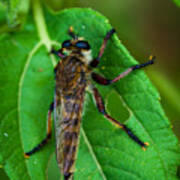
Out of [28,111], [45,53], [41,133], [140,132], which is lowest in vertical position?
[140,132]

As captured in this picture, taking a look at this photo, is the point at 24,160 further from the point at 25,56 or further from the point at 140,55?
the point at 140,55

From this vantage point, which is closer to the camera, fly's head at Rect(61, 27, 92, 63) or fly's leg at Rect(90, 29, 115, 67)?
fly's leg at Rect(90, 29, 115, 67)

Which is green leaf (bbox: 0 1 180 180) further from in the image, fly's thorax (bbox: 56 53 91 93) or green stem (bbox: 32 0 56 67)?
fly's thorax (bbox: 56 53 91 93)

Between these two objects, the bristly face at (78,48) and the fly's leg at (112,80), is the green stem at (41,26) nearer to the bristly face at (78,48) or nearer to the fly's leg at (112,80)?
the bristly face at (78,48)

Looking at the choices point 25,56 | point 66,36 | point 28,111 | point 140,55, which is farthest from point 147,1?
point 28,111

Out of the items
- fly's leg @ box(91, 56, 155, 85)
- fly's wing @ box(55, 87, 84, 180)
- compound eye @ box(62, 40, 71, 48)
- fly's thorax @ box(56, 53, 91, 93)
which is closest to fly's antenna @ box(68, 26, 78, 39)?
compound eye @ box(62, 40, 71, 48)

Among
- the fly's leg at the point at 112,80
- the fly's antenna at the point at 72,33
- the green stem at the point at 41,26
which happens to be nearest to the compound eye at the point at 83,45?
the fly's antenna at the point at 72,33

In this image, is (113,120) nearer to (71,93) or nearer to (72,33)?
(71,93)
